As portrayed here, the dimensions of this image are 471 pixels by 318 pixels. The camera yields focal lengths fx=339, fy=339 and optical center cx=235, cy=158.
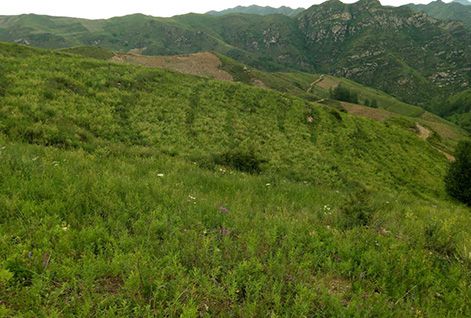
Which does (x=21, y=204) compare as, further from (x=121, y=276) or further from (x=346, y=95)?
(x=346, y=95)

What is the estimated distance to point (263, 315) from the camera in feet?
15.9

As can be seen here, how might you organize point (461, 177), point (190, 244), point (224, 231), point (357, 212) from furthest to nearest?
point (461, 177) < point (357, 212) < point (224, 231) < point (190, 244)

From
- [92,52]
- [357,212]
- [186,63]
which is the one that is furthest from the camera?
[92,52]

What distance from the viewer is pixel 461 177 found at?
32.8 metres

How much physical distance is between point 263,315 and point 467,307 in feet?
12.1

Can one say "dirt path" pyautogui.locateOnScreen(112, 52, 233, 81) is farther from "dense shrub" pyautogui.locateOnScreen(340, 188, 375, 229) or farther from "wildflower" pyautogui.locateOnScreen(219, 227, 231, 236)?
"wildflower" pyautogui.locateOnScreen(219, 227, 231, 236)

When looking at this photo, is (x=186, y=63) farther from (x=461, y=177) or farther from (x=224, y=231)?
(x=224, y=231)

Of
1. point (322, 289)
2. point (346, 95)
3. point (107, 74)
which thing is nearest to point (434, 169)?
point (107, 74)

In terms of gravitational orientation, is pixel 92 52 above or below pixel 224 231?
above

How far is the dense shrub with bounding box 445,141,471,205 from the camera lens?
1272 inches

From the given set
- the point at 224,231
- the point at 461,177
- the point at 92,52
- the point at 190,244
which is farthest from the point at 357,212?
the point at 92,52

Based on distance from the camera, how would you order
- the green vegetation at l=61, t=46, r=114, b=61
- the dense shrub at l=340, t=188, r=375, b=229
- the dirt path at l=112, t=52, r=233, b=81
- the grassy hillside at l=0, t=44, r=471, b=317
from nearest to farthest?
the grassy hillside at l=0, t=44, r=471, b=317 → the dense shrub at l=340, t=188, r=375, b=229 → the dirt path at l=112, t=52, r=233, b=81 → the green vegetation at l=61, t=46, r=114, b=61

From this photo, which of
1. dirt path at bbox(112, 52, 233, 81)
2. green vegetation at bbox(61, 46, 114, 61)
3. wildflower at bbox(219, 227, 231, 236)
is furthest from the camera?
green vegetation at bbox(61, 46, 114, 61)

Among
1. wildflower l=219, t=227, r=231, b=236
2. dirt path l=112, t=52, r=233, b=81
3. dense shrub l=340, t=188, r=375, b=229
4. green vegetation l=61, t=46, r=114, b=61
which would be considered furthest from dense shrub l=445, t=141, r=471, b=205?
green vegetation l=61, t=46, r=114, b=61
